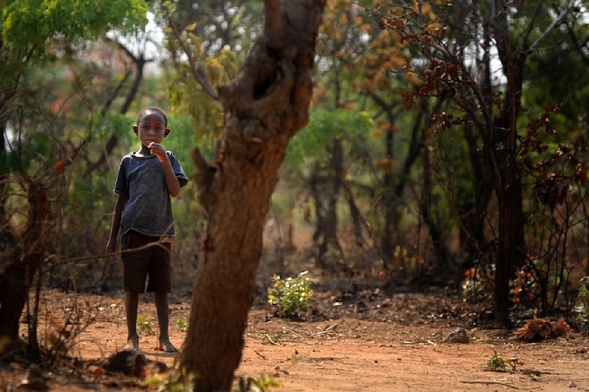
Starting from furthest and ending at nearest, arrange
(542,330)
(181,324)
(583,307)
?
(583,307)
(542,330)
(181,324)

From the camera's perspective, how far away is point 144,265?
617 cm

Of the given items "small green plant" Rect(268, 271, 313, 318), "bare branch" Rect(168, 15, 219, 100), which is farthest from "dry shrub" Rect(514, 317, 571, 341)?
"bare branch" Rect(168, 15, 219, 100)

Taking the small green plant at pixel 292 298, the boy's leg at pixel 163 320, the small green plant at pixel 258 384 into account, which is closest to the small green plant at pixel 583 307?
the small green plant at pixel 292 298

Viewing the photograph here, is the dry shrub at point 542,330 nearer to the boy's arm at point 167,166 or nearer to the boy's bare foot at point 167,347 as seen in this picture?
the boy's bare foot at point 167,347

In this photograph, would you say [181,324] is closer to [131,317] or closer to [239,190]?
[131,317]

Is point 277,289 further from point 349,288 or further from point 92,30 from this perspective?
point 92,30

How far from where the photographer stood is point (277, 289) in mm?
9602

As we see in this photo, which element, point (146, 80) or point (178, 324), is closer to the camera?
point (178, 324)

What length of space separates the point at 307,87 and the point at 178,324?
3663 mm

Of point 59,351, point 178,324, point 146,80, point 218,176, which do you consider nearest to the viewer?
point 218,176

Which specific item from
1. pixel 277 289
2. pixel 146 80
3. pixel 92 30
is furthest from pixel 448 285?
pixel 146 80

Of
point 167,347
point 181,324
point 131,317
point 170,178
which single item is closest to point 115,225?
point 170,178

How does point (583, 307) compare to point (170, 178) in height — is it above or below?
below

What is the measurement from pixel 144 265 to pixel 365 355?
1.87 metres
